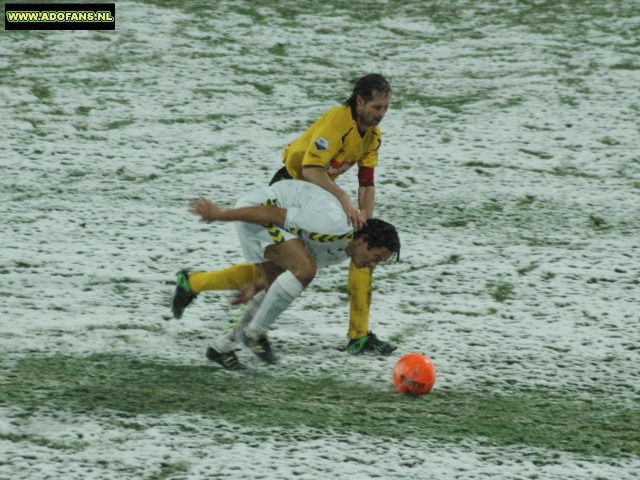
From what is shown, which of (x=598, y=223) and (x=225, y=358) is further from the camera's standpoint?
(x=598, y=223)

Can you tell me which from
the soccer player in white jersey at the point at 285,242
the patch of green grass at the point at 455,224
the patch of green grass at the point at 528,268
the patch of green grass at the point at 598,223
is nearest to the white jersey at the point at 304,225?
the soccer player in white jersey at the point at 285,242

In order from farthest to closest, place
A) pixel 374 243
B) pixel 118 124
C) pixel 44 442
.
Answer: pixel 118 124 < pixel 374 243 < pixel 44 442

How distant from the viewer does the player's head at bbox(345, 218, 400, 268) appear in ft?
14.7

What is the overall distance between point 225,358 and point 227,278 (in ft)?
1.97

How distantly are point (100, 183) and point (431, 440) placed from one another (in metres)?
4.47

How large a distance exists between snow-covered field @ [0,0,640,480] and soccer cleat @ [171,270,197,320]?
127mm

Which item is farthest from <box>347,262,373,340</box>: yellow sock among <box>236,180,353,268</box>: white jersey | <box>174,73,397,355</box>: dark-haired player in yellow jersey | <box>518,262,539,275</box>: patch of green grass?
<box>518,262,539,275</box>: patch of green grass

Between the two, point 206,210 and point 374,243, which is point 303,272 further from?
point 206,210

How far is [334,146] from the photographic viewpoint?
15.2 feet

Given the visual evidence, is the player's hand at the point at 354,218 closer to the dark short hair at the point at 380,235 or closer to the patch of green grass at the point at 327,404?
the dark short hair at the point at 380,235

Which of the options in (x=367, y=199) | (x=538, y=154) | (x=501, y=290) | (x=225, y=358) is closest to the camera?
(x=225, y=358)

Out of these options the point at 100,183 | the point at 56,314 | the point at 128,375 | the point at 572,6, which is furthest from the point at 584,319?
the point at 572,6

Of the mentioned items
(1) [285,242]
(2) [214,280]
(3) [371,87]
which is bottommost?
(2) [214,280]

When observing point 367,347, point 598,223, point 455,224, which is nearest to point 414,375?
point 367,347
